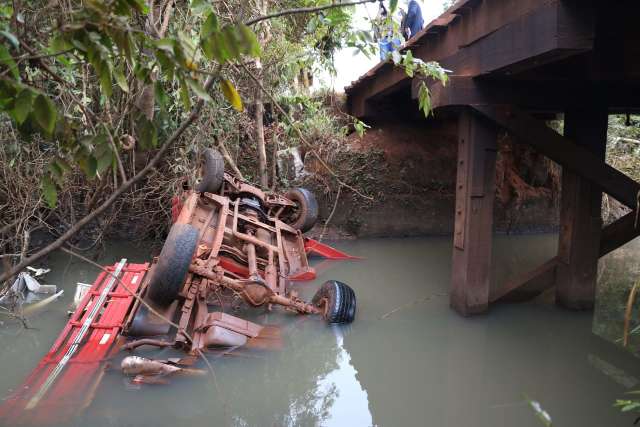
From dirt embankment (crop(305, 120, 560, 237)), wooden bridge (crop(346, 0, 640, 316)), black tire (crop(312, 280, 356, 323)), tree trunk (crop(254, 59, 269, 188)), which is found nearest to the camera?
wooden bridge (crop(346, 0, 640, 316))

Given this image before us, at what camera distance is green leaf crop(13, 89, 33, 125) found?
1376 millimetres

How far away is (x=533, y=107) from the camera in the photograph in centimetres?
507

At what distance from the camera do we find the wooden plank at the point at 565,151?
4.67 metres

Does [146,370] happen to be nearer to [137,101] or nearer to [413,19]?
[137,101]

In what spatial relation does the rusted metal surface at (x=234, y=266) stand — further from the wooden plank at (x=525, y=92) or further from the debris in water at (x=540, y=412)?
the wooden plank at (x=525, y=92)

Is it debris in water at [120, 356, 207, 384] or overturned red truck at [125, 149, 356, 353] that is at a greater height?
overturned red truck at [125, 149, 356, 353]

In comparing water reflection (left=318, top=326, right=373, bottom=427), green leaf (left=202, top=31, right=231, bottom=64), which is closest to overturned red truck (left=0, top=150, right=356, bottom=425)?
water reflection (left=318, top=326, right=373, bottom=427)

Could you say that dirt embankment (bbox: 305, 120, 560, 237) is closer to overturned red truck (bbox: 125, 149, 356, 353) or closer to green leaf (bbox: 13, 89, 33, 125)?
overturned red truck (bbox: 125, 149, 356, 353)

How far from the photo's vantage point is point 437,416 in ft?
11.5

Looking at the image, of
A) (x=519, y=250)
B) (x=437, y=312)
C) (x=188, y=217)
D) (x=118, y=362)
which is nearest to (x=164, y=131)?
(x=188, y=217)

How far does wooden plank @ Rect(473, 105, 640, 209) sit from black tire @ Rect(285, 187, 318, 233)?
3636 millimetres

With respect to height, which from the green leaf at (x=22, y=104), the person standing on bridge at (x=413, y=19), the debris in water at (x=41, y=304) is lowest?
the debris in water at (x=41, y=304)

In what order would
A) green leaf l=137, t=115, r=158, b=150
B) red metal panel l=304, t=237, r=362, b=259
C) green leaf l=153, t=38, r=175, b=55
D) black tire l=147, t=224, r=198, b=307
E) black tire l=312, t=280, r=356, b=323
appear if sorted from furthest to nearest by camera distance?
red metal panel l=304, t=237, r=362, b=259
black tire l=312, t=280, r=356, b=323
black tire l=147, t=224, r=198, b=307
green leaf l=137, t=115, r=158, b=150
green leaf l=153, t=38, r=175, b=55

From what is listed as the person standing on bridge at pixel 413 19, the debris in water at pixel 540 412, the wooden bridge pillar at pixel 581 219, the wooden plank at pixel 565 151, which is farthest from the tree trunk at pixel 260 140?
the debris in water at pixel 540 412
